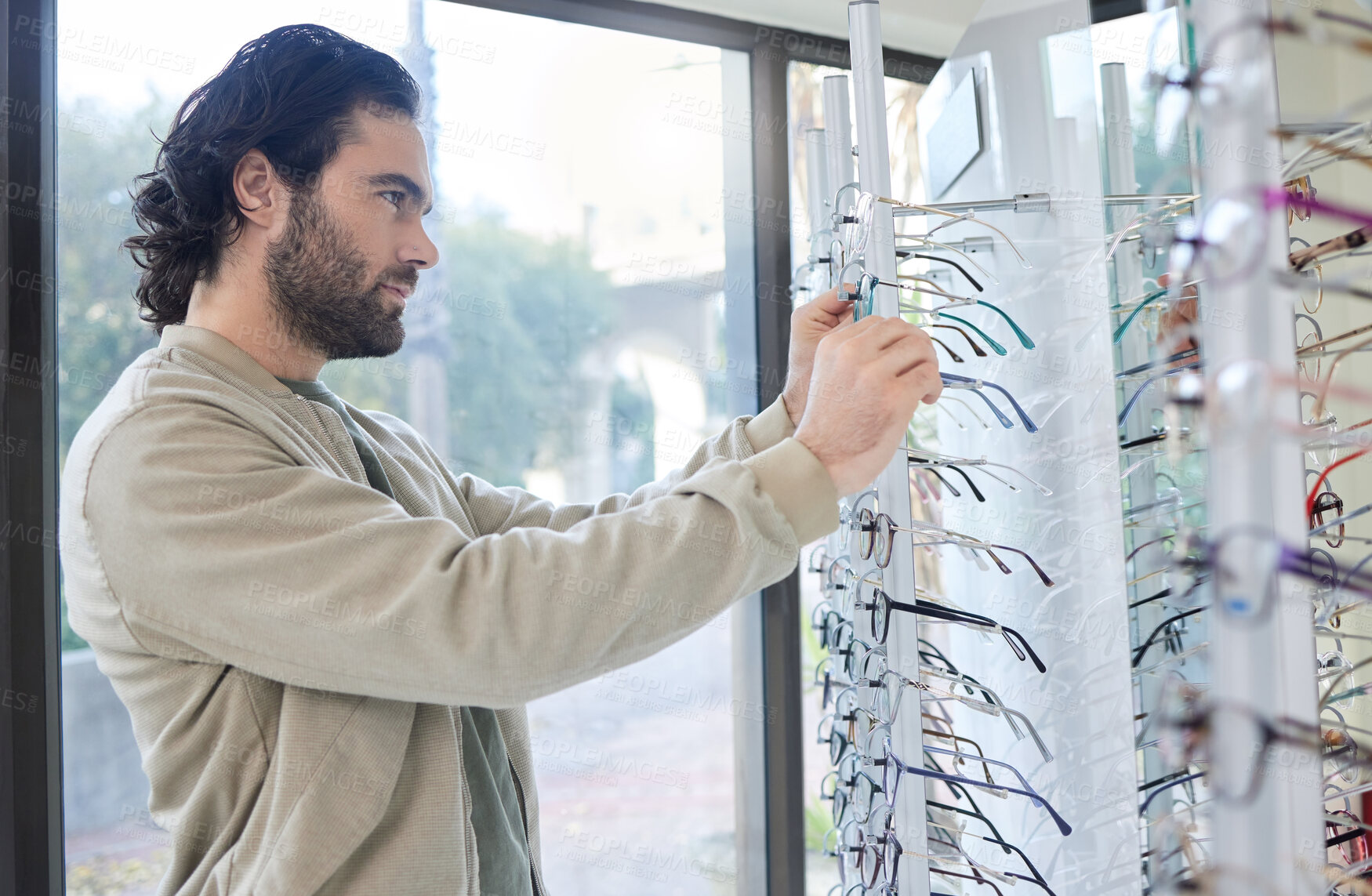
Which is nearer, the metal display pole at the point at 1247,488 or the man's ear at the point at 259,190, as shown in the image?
the metal display pole at the point at 1247,488

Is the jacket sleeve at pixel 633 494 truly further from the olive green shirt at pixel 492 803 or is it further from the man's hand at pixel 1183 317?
the man's hand at pixel 1183 317

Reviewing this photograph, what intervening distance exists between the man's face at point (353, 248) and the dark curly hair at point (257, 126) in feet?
0.10

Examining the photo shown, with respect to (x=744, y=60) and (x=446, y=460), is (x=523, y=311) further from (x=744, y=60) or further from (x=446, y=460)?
(x=744, y=60)

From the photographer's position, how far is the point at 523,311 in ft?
6.73

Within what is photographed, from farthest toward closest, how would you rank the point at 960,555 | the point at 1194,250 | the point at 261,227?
the point at 960,555
the point at 261,227
the point at 1194,250

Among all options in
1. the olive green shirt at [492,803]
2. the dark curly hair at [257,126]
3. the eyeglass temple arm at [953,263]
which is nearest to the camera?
the eyeglass temple arm at [953,263]

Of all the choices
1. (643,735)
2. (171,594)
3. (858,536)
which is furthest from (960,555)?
(171,594)

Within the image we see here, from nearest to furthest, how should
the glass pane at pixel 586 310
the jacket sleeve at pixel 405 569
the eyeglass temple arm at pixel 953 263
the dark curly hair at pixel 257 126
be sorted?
the jacket sleeve at pixel 405 569 < the eyeglass temple arm at pixel 953 263 < the dark curly hair at pixel 257 126 < the glass pane at pixel 586 310

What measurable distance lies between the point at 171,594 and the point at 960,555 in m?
1.22

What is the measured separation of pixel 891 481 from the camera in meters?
1.08

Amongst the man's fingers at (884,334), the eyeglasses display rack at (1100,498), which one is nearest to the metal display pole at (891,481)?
the eyeglasses display rack at (1100,498)

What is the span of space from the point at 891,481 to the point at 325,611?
63 centimetres

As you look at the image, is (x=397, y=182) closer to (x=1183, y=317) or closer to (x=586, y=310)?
(x=586, y=310)

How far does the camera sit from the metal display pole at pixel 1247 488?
469 mm
